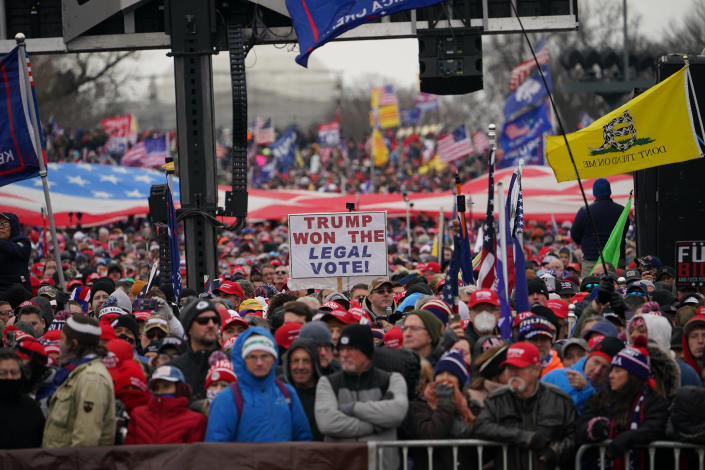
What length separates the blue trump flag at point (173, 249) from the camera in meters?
14.4

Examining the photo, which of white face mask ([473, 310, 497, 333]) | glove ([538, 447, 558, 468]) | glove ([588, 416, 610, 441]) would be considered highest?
white face mask ([473, 310, 497, 333])

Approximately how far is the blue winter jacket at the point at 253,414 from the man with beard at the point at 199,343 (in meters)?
1.03

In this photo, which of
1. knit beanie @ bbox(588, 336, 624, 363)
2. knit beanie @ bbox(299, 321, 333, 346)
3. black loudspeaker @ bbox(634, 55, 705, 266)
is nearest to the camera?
knit beanie @ bbox(588, 336, 624, 363)

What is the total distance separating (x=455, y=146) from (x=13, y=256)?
23.6 meters

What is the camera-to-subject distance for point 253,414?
7.71 m

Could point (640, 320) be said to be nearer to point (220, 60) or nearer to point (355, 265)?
point (355, 265)

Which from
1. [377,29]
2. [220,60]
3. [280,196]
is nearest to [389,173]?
[280,196]

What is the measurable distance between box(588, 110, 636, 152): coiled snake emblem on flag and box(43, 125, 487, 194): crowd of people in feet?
117

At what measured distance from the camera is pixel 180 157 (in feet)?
49.9

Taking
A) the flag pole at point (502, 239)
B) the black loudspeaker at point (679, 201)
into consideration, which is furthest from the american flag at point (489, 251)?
the black loudspeaker at point (679, 201)

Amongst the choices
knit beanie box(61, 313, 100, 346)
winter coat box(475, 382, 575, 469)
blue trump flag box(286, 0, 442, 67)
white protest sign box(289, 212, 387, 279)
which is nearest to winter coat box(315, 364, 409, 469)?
winter coat box(475, 382, 575, 469)

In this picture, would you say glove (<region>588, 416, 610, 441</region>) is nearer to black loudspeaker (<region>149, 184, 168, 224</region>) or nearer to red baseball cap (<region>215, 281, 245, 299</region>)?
red baseball cap (<region>215, 281, 245, 299</region>)

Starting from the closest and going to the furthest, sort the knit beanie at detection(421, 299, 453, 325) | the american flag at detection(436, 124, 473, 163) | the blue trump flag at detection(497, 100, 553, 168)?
the knit beanie at detection(421, 299, 453, 325) → the blue trump flag at detection(497, 100, 553, 168) → the american flag at detection(436, 124, 473, 163)

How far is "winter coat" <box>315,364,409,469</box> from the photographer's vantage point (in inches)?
305
